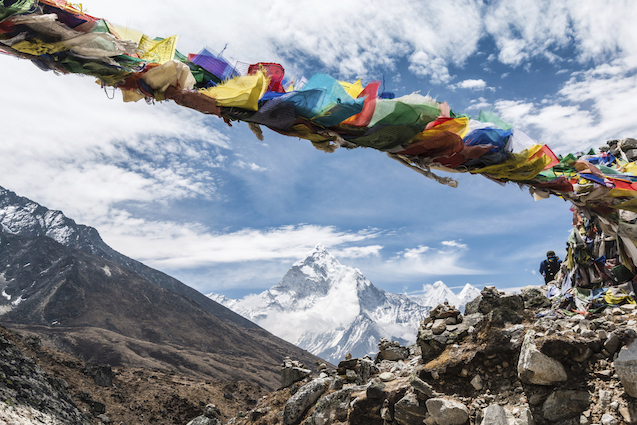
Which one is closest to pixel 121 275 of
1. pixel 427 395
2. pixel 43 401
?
pixel 43 401

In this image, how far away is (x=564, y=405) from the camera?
361 centimetres

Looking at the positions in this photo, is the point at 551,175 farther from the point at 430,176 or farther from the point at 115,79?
the point at 115,79

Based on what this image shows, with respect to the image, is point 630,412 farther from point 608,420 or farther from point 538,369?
point 538,369

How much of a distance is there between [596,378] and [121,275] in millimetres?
115024

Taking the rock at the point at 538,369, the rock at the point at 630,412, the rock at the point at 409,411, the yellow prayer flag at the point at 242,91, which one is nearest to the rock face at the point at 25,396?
the rock at the point at 409,411

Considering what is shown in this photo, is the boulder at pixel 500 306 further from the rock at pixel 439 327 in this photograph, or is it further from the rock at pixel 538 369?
the rock at pixel 538 369

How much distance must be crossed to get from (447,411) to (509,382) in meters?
0.77

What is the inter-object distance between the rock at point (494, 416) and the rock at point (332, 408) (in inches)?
96.6

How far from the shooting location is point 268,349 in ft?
308

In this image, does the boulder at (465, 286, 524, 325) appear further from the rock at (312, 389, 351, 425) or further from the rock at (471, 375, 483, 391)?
the rock at (312, 389, 351, 425)

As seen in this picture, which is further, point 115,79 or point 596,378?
point 596,378

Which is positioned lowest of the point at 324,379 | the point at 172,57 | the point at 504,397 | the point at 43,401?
the point at 43,401

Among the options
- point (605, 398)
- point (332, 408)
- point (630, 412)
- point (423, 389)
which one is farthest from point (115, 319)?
point (630, 412)

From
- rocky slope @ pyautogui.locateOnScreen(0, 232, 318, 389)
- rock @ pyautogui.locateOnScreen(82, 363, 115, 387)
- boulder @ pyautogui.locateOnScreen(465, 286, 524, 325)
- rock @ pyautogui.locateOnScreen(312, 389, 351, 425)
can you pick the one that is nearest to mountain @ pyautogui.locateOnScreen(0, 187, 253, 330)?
rocky slope @ pyautogui.locateOnScreen(0, 232, 318, 389)
